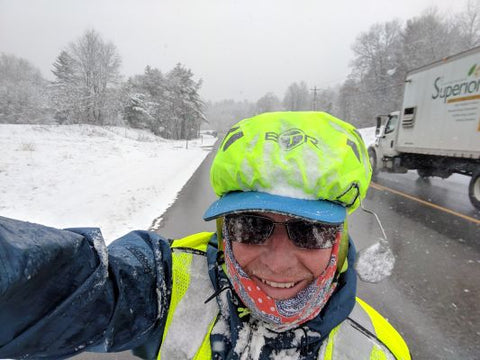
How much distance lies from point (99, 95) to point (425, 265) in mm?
43216

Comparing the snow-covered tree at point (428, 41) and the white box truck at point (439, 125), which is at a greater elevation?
the snow-covered tree at point (428, 41)

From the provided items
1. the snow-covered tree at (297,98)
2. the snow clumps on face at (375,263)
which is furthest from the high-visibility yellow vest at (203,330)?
the snow-covered tree at (297,98)

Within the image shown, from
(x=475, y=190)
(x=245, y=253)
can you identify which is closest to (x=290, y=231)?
(x=245, y=253)

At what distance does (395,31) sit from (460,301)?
2019 inches

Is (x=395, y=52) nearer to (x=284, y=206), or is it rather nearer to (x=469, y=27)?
(x=469, y=27)

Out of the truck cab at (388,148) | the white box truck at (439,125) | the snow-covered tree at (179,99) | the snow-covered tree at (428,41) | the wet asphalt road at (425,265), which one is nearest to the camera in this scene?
the wet asphalt road at (425,265)

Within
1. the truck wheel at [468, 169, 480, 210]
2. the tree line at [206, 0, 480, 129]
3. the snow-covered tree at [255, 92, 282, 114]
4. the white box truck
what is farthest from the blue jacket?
the snow-covered tree at [255, 92, 282, 114]

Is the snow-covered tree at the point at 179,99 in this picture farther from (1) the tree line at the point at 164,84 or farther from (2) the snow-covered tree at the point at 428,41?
(2) the snow-covered tree at the point at 428,41

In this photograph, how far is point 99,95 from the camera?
40.2 m

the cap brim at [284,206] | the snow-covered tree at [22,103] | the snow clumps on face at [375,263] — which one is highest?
the snow-covered tree at [22,103]

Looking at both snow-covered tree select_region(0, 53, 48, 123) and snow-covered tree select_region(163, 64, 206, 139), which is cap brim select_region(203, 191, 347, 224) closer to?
snow-covered tree select_region(163, 64, 206, 139)

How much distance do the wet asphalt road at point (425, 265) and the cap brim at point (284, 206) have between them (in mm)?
2205

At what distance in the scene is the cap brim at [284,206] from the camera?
1.04 metres

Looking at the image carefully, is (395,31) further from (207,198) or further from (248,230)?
(248,230)
